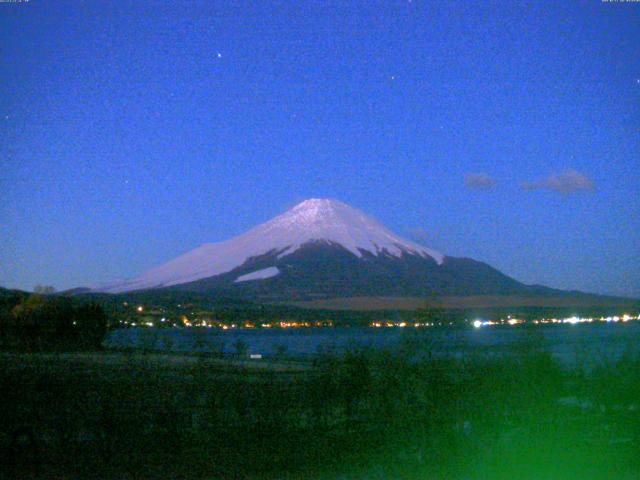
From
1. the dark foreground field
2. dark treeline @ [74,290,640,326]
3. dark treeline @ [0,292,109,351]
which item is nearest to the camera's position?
the dark foreground field

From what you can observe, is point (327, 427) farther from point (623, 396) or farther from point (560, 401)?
point (623, 396)

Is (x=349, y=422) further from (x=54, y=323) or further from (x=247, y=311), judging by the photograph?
(x=247, y=311)

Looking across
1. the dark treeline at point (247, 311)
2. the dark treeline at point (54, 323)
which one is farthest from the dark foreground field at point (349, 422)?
the dark treeline at point (247, 311)

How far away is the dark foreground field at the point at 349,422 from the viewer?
13.7m

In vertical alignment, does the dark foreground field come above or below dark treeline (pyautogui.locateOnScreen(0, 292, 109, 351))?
below

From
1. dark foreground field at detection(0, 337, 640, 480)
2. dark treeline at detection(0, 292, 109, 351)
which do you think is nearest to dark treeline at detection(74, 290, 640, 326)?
dark treeline at detection(0, 292, 109, 351)

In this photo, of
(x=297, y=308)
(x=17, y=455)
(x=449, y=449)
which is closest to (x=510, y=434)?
(x=449, y=449)

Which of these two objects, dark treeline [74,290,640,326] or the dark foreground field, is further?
dark treeline [74,290,640,326]

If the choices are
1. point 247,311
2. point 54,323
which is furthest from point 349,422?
point 247,311

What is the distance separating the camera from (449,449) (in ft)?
51.3

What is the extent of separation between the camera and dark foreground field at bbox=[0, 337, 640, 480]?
45.1 ft

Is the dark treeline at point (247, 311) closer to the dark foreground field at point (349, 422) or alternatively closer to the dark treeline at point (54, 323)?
the dark treeline at point (54, 323)

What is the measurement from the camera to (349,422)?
62.2 feet

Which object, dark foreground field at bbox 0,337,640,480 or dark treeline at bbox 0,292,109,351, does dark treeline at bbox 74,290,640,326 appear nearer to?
dark treeline at bbox 0,292,109,351
